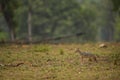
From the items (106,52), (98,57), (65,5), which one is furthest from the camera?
(65,5)

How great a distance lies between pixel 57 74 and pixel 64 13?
43.7 metres

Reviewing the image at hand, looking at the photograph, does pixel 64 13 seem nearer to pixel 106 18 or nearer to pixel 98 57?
pixel 106 18

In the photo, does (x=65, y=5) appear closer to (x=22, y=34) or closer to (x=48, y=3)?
(x=48, y=3)

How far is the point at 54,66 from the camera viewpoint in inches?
596

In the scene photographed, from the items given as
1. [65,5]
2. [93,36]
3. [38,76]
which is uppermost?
[65,5]

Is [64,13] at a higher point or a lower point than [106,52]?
higher

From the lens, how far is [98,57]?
17.6 meters

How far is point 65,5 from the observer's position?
56750mm

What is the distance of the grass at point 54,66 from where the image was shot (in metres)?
13.2

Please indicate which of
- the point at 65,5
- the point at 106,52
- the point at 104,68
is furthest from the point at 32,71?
the point at 65,5

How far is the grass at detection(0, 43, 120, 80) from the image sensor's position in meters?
13.2

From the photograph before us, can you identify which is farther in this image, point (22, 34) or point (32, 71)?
point (22, 34)

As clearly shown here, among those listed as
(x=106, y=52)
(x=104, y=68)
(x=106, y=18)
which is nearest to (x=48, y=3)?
(x=106, y=18)

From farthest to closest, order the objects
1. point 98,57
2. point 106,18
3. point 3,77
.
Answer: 1. point 106,18
2. point 98,57
3. point 3,77
